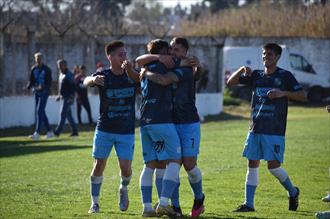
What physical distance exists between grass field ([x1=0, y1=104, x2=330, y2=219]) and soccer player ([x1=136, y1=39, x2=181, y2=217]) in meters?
0.51

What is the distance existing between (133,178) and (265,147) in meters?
4.42

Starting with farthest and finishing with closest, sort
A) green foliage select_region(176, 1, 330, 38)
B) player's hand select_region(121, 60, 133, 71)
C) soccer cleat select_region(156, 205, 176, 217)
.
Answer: green foliage select_region(176, 1, 330, 38), player's hand select_region(121, 60, 133, 71), soccer cleat select_region(156, 205, 176, 217)

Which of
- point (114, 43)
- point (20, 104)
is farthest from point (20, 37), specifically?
point (114, 43)

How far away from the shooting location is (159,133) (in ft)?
33.4

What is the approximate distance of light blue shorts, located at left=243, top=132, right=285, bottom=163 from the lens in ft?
36.6

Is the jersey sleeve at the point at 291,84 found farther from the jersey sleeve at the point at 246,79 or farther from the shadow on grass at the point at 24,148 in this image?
the shadow on grass at the point at 24,148

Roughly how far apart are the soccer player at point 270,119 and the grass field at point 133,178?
41 centimetres

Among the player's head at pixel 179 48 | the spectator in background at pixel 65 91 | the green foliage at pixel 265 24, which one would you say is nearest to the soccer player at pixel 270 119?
the player's head at pixel 179 48

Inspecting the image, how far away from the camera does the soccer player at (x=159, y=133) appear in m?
10.2

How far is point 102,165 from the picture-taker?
36.3ft

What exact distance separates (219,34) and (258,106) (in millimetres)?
46890

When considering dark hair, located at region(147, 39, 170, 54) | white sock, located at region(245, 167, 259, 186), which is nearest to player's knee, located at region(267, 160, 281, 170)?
white sock, located at region(245, 167, 259, 186)

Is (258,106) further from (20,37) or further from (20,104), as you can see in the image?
(20,37)

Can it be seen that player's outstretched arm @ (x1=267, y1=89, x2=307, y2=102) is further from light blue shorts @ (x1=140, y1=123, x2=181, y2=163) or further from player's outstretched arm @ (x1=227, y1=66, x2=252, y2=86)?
light blue shorts @ (x1=140, y1=123, x2=181, y2=163)
